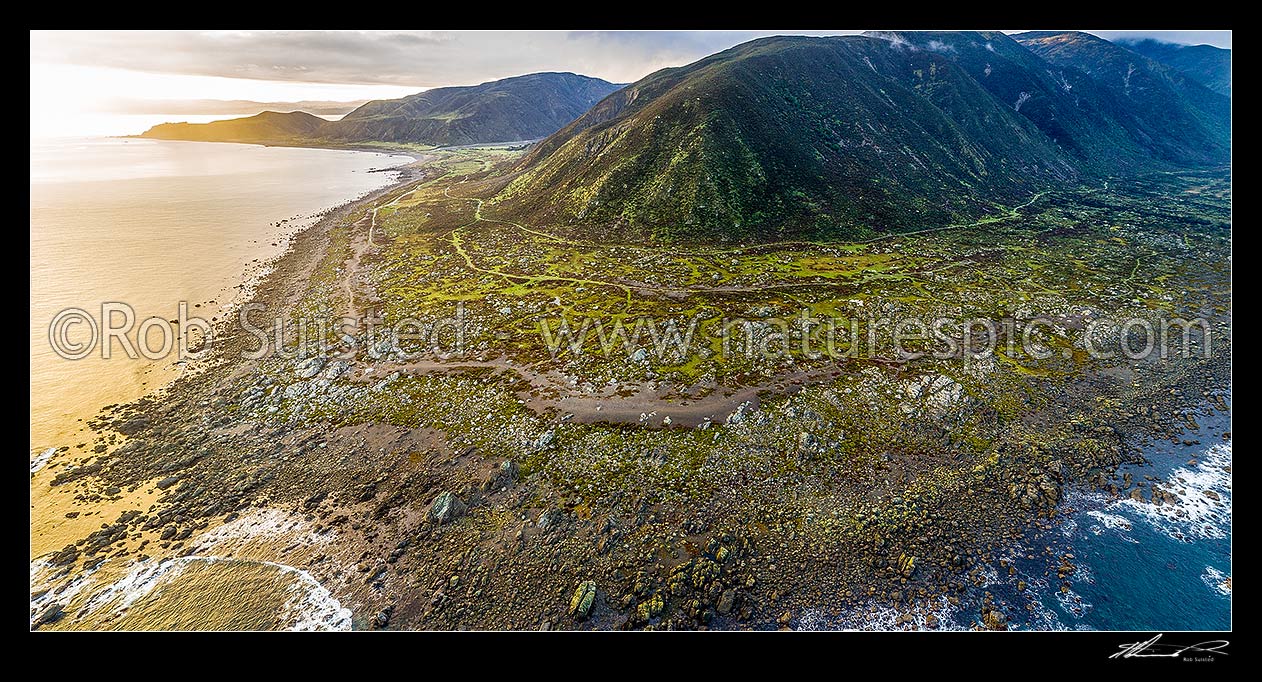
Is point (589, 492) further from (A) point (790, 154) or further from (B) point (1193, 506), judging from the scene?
(A) point (790, 154)

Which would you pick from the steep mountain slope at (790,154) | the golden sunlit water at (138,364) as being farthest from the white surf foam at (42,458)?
the steep mountain slope at (790,154)

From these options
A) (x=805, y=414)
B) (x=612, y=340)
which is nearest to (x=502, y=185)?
(x=612, y=340)
